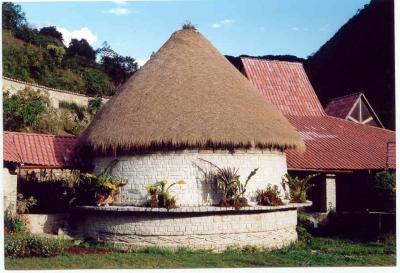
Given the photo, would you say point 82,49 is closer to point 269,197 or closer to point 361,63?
point 361,63

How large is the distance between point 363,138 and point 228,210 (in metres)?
11.6

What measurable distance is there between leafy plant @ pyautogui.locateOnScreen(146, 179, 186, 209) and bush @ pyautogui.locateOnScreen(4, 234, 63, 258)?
2.87 m

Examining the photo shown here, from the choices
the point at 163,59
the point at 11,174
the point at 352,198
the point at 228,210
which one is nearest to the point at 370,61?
the point at 352,198

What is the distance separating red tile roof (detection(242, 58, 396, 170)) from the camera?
19281 millimetres

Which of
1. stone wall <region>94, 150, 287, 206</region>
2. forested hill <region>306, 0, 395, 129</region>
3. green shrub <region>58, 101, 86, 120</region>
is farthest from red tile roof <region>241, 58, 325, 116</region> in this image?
green shrub <region>58, 101, 86, 120</region>

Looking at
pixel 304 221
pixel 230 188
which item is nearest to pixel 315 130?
pixel 304 221

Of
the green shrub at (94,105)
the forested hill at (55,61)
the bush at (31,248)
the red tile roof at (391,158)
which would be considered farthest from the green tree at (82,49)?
the bush at (31,248)

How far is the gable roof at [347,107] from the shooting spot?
2608cm

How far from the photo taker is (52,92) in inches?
1411

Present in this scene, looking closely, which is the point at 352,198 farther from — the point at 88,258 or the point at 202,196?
the point at 88,258

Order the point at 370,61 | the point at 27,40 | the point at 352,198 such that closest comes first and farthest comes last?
the point at 352,198 → the point at 370,61 → the point at 27,40

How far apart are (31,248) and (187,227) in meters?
4.32

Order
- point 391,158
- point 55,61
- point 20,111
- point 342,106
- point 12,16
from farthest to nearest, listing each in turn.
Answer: point 12,16
point 55,61
point 20,111
point 342,106
point 391,158

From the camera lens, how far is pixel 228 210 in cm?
1376
